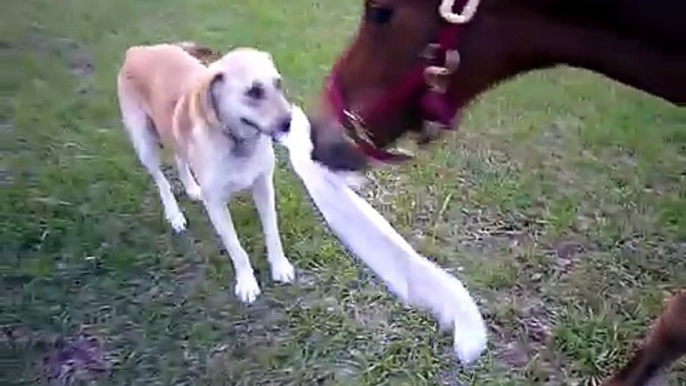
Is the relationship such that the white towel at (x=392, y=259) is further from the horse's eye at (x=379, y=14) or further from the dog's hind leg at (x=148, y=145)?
the dog's hind leg at (x=148, y=145)

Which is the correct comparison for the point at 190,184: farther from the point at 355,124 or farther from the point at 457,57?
the point at 457,57

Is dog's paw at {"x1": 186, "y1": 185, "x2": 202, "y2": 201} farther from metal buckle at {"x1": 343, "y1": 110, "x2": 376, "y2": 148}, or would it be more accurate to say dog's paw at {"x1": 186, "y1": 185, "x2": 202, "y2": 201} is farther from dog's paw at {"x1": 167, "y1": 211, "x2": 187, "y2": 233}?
metal buckle at {"x1": 343, "y1": 110, "x2": 376, "y2": 148}

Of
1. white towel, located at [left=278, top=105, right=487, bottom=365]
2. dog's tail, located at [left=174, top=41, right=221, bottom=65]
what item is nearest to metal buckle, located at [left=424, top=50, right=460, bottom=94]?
white towel, located at [left=278, top=105, right=487, bottom=365]

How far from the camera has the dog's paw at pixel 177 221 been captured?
9.89 feet

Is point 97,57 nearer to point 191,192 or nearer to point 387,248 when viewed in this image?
point 191,192

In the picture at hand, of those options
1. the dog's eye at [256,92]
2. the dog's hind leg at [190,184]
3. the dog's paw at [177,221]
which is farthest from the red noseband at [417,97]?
the dog's hind leg at [190,184]

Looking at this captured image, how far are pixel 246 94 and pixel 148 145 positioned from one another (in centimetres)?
63

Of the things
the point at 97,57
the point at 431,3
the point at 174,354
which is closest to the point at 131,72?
the point at 174,354

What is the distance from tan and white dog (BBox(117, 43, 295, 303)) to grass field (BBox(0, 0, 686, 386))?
0.39ft

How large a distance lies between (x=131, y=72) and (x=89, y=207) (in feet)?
1.44

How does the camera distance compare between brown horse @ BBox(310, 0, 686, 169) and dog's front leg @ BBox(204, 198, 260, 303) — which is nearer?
brown horse @ BBox(310, 0, 686, 169)

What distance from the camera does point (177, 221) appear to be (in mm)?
3027

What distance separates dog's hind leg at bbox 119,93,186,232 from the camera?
3055 mm

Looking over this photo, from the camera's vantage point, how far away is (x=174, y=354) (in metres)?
2.54
